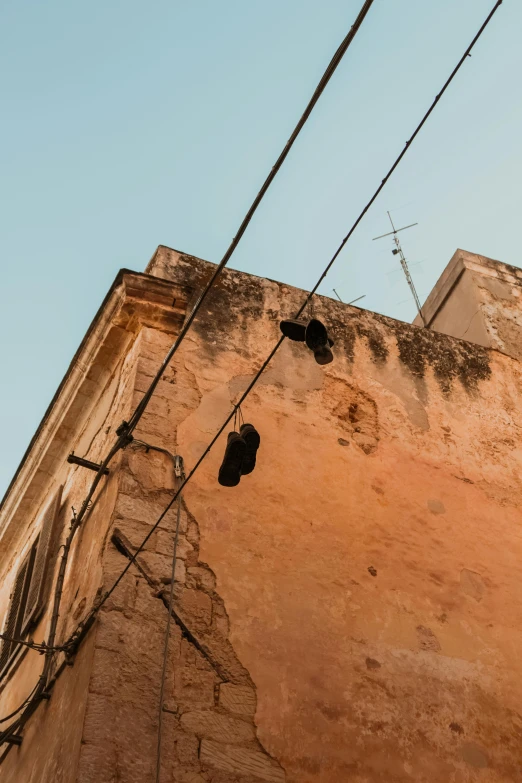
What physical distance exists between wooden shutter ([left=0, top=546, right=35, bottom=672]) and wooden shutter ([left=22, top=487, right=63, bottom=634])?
32cm

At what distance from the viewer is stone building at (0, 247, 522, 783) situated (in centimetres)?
426

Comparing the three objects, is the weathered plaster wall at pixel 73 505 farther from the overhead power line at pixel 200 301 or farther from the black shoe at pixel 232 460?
the black shoe at pixel 232 460

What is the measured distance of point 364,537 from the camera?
5449mm

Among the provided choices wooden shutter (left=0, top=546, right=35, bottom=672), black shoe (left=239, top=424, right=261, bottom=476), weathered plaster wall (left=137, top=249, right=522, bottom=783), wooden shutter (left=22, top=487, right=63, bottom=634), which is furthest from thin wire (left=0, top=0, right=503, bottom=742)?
wooden shutter (left=0, top=546, right=35, bottom=672)

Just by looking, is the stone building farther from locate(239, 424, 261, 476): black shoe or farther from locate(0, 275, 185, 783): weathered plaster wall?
locate(239, 424, 261, 476): black shoe

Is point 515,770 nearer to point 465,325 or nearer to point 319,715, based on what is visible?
point 319,715

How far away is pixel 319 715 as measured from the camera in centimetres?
448

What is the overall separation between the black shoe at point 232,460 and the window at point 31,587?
76.9 inches

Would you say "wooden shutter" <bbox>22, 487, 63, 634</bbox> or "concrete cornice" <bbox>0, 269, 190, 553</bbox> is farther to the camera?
"concrete cornice" <bbox>0, 269, 190, 553</bbox>

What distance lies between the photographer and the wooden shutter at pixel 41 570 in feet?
18.7

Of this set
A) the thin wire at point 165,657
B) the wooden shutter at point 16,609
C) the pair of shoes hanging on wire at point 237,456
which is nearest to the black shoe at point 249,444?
the pair of shoes hanging on wire at point 237,456

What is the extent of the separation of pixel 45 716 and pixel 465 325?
534 centimetres

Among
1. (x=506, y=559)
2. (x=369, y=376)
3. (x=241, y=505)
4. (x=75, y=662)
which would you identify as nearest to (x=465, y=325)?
(x=369, y=376)

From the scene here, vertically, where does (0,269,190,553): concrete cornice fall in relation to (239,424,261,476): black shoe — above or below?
above
